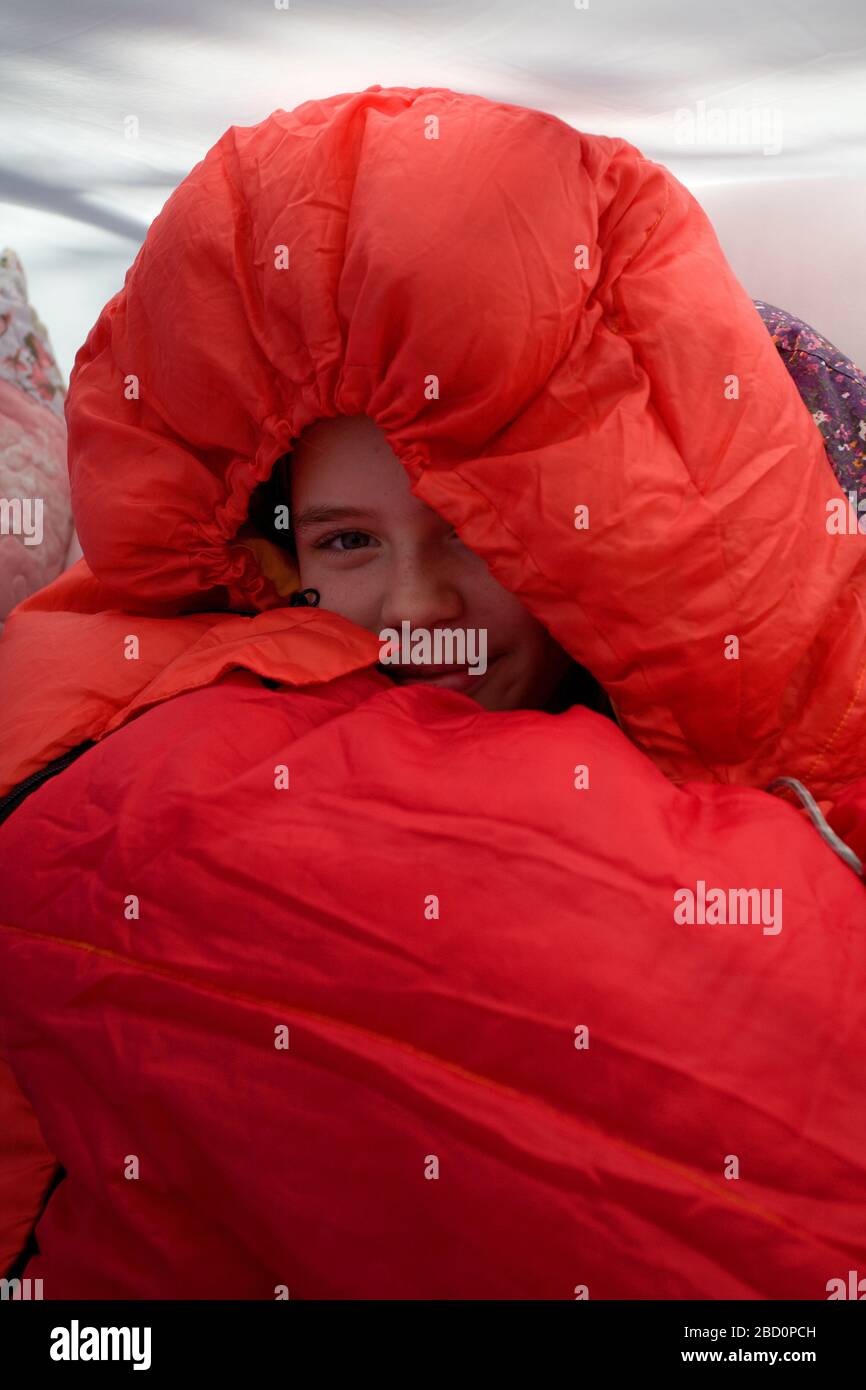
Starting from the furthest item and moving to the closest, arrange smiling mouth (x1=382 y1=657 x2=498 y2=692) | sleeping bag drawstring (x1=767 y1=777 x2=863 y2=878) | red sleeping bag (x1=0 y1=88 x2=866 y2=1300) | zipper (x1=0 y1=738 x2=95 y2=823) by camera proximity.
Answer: smiling mouth (x1=382 y1=657 x2=498 y2=692) → zipper (x1=0 y1=738 x2=95 y2=823) → sleeping bag drawstring (x1=767 y1=777 x2=863 y2=878) → red sleeping bag (x1=0 y1=88 x2=866 y2=1300)

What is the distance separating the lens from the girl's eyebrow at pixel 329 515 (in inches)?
31.4

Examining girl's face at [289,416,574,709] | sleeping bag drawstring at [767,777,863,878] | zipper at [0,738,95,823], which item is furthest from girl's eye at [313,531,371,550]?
sleeping bag drawstring at [767,777,863,878]

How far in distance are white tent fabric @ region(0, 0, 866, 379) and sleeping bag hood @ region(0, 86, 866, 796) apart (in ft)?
0.12

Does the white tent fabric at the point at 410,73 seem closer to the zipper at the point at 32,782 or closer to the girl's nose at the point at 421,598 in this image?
the girl's nose at the point at 421,598

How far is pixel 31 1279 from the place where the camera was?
0.57m

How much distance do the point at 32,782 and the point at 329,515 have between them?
0.28m

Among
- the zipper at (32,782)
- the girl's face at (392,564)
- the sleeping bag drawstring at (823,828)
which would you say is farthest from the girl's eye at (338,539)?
the sleeping bag drawstring at (823,828)

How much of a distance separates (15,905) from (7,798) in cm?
14

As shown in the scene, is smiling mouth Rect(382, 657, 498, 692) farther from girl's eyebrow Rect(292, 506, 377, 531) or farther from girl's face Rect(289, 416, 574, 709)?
girl's eyebrow Rect(292, 506, 377, 531)

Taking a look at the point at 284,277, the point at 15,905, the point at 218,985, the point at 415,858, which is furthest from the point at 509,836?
the point at 284,277

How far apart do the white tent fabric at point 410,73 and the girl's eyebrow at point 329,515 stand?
0.29 metres

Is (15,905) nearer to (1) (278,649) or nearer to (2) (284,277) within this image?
(1) (278,649)

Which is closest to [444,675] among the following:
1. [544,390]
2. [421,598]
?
[421,598]

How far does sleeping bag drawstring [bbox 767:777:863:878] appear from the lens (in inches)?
23.5
